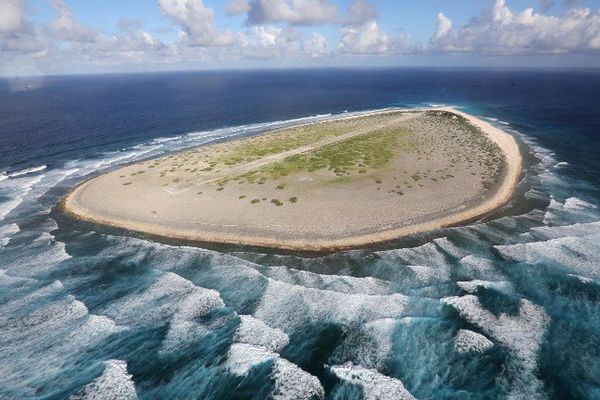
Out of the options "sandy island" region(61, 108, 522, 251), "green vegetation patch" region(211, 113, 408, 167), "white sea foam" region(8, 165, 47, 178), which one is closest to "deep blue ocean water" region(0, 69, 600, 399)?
"sandy island" region(61, 108, 522, 251)

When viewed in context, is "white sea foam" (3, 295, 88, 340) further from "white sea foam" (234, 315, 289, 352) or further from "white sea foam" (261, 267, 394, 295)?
"white sea foam" (261, 267, 394, 295)

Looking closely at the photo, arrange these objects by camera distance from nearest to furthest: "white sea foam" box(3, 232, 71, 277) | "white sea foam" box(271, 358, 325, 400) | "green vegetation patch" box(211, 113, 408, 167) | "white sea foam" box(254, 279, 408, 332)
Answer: "white sea foam" box(271, 358, 325, 400)
"white sea foam" box(254, 279, 408, 332)
"white sea foam" box(3, 232, 71, 277)
"green vegetation patch" box(211, 113, 408, 167)

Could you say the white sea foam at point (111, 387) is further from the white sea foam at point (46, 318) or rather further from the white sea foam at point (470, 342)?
the white sea foam at point (470, 342)

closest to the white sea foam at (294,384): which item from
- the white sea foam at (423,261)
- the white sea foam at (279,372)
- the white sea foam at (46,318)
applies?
the white sea foam at (279,372)

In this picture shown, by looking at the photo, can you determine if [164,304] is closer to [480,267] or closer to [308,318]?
[308,318]

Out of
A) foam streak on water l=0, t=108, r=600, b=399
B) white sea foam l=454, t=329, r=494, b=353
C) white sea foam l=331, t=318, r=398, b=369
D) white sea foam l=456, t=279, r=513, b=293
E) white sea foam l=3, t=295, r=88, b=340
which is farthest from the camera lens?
white sea foam l=456, t=279, r=513, b=293

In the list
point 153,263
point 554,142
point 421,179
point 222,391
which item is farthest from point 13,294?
point 554,142

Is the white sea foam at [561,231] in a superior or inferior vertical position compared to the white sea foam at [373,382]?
inferior
